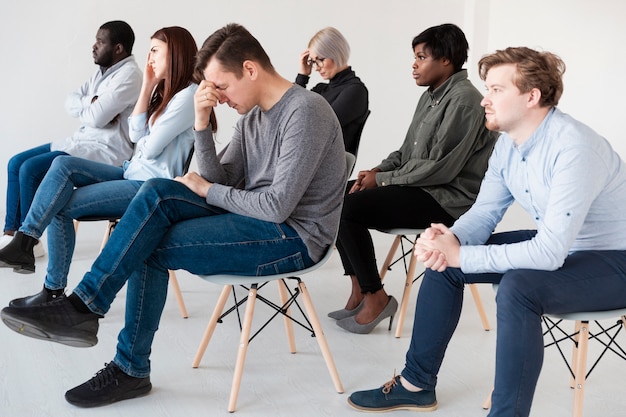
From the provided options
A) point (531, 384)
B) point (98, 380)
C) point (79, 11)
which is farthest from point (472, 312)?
point (79, 11)

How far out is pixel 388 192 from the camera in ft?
9.68

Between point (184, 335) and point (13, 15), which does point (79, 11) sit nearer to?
point (13, 15)

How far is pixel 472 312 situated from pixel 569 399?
0.88 metres

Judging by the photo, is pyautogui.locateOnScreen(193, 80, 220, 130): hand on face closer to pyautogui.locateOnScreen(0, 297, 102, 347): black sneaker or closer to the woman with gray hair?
pyautogui.locateOnScreen(0, 297, 102, 347): black sneaker

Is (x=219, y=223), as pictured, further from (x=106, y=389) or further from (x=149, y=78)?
(x=149, y=78)

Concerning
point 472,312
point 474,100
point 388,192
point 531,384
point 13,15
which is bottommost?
point 472,312

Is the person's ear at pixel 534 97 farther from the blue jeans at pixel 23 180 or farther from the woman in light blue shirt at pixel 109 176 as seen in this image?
the blue jeans at pixel 23 180

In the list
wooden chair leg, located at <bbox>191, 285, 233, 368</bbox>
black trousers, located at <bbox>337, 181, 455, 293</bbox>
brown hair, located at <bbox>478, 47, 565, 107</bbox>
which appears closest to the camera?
brown hair, located at <bbox>478, 47, 565, 107</bbox>

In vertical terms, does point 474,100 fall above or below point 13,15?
below

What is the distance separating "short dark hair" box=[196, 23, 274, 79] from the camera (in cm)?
221

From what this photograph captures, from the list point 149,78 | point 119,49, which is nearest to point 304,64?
point 119,49

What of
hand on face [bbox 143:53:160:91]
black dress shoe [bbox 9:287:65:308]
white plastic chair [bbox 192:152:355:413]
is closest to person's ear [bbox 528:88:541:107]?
white plastic chair [bbox 192:152:355:413]

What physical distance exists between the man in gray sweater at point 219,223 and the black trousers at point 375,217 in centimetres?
64

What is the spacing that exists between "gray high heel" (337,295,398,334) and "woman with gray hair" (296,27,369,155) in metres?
0.75
